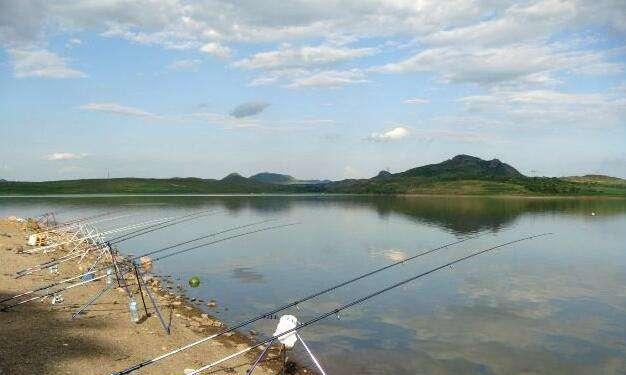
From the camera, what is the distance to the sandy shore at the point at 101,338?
16.0 meters

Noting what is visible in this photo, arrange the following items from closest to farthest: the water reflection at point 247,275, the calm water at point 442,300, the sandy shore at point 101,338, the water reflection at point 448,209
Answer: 1. the sandy shore at point 101,338
2. the calm water at point 442,300
3. the water reflection at point 247,275
4. the water reflection at point 448,209

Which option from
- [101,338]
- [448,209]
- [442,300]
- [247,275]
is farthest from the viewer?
[448,209]

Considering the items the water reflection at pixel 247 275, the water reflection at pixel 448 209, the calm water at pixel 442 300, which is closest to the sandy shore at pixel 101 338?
the calm water at pixel 442 300

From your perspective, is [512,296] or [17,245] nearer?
[512,296]

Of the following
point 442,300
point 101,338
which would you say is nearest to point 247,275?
point 442,300

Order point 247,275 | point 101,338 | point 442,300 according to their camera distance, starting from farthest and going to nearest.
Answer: point 247,275
point 442,300
point 101,338

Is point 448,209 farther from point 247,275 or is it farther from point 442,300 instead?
point 442,300

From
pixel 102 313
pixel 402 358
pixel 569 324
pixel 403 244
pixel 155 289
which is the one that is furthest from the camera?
pixel 403 244

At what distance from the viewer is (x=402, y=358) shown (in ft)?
65.1

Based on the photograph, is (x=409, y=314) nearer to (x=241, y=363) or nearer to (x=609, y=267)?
(x=241, y=363)

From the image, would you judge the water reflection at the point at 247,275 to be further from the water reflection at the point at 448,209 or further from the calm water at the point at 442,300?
the water reflection at the point at 448,209

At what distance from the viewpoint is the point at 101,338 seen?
61.3ft

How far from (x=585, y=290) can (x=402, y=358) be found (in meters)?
18.5

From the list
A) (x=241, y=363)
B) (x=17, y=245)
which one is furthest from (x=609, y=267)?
(x=17, y=245)
